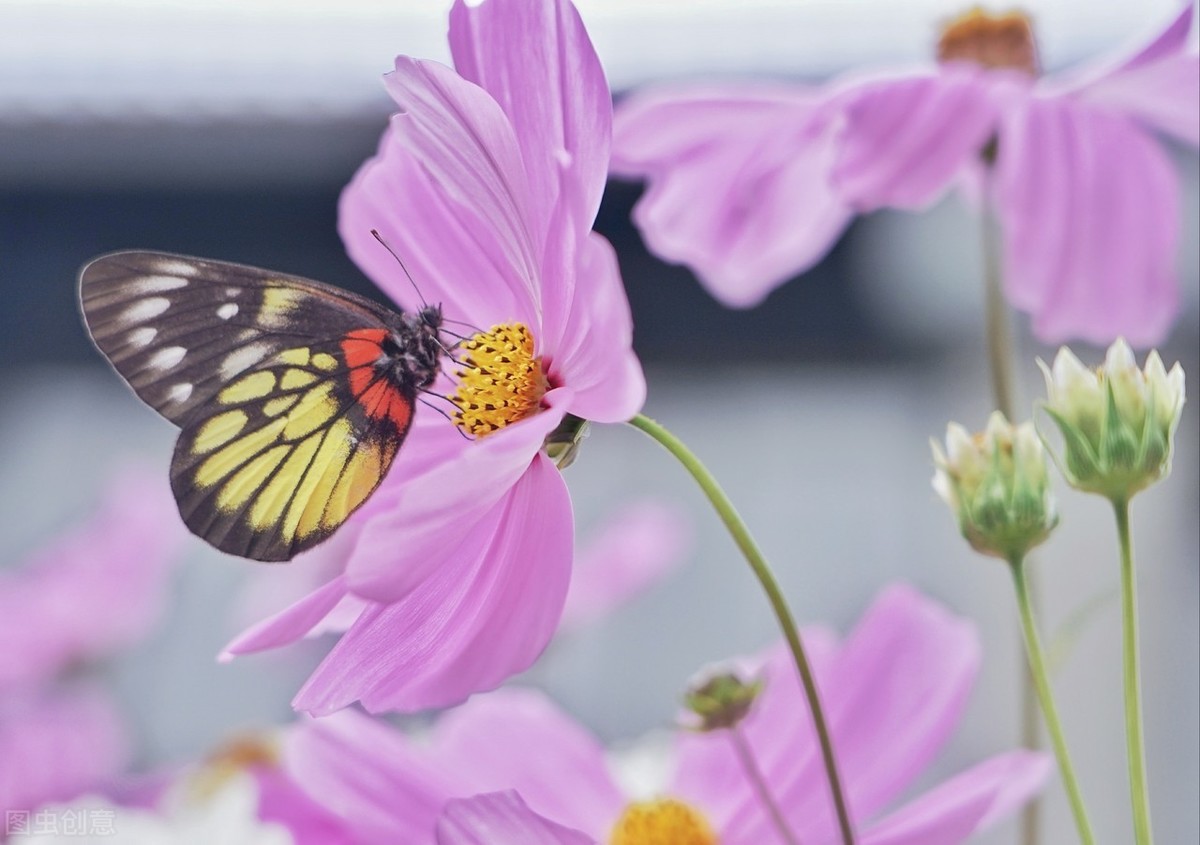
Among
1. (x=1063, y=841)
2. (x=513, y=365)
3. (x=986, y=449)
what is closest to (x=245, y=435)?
(x=513, y=365)

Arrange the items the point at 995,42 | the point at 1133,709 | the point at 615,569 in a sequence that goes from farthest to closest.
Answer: the point at 615,569
the point at 995,42
the point at 1133,709

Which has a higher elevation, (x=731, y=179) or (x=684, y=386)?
(x=731, y=179)

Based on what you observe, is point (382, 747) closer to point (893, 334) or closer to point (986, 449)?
point (986, 449)

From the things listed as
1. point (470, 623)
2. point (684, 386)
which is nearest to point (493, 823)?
point (470, 623)

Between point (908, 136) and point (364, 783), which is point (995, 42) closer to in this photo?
point (908, 136)

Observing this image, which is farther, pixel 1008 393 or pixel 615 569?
pixel 615 569

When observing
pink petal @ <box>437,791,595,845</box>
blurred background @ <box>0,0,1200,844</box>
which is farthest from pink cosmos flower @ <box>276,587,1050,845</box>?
blurred background @ <box>0,0,1200,844</box>
